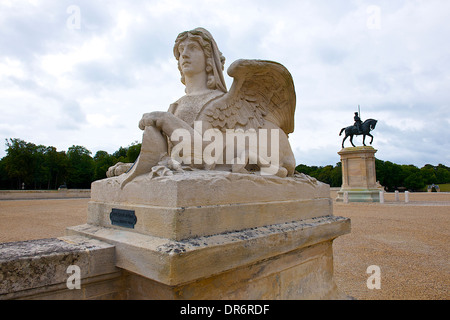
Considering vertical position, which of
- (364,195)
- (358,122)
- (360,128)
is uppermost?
(358,122)

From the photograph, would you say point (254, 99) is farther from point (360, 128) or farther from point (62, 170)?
point (62, 170)

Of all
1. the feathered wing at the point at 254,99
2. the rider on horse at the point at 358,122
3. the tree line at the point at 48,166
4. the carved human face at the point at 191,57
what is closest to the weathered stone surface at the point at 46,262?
the feathered wing at the point at 254,99

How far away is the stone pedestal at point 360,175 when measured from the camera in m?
15.9

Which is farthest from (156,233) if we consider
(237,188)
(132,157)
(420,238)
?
(132,157)

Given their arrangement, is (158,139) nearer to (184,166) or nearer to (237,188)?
(184,166)

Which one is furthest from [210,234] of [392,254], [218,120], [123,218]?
[392,254]

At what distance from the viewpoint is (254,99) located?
2920 mm

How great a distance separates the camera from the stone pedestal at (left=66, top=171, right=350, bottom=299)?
1.59m

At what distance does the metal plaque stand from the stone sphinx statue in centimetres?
24

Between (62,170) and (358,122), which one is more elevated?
(358,122)

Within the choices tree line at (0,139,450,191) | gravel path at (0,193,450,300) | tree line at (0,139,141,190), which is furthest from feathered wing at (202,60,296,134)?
tree line at (0,139,450,191)

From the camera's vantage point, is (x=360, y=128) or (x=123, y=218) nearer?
(x=123, y=218)

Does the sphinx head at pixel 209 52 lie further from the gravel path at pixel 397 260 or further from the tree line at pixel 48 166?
the tree line at pixel 48 166

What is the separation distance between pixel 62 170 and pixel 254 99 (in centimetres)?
4252
